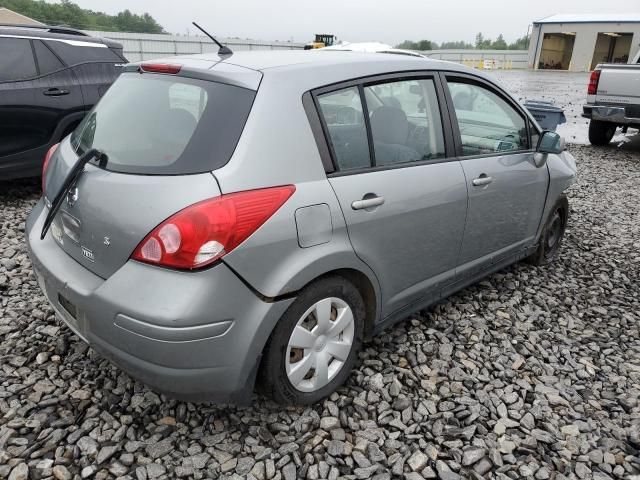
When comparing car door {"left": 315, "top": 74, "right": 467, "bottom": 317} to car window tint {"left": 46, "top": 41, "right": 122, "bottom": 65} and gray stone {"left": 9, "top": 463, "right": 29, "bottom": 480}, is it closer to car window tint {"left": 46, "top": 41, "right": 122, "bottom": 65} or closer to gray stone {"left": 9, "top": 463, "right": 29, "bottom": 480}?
gray stone {"left": 9, "top": 463, "right": 29, "bottom": 480}

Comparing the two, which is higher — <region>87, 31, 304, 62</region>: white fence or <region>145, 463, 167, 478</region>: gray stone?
<region>87, 31, 304, 62</region>: white fence

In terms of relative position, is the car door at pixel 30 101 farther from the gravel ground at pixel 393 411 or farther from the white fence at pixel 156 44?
the white fence at pixel 156 44

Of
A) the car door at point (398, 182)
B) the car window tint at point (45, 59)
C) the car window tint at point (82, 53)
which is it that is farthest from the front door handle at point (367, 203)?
the car window tint at point (82, 53)

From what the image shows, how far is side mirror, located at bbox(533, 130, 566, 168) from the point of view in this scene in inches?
137

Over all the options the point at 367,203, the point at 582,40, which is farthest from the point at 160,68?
the point at 582,40

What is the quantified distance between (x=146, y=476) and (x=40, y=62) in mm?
4936

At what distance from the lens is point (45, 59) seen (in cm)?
544

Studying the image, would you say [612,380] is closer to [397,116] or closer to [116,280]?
[397,116]

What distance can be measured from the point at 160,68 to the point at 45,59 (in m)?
3.86

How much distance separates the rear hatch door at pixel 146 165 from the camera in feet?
6.40

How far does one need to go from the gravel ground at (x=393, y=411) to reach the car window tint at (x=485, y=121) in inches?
44.3

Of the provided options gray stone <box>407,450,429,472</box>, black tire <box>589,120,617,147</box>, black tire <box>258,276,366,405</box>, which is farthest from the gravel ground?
black tire <box>589,120,617,147</box>

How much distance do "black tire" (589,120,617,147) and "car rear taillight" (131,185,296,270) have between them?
1035 centimetres

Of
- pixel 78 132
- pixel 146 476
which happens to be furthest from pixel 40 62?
pixel 146 476
